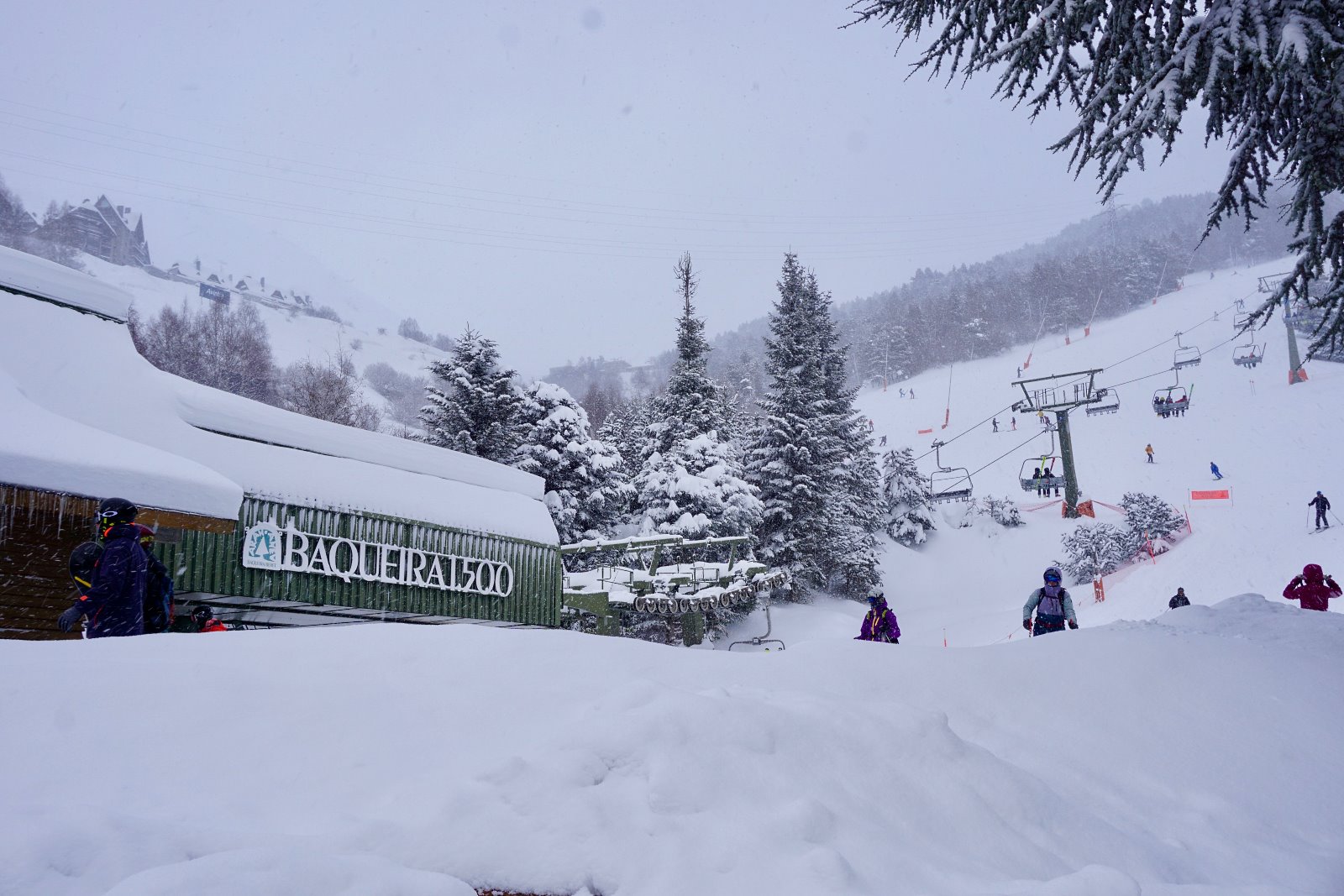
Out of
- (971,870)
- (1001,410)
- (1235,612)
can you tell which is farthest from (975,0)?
(1001,410)

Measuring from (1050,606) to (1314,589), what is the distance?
5648mm

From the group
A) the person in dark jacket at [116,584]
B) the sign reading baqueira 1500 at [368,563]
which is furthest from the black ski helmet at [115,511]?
the sign reading baqueira 1500 at [368,563]

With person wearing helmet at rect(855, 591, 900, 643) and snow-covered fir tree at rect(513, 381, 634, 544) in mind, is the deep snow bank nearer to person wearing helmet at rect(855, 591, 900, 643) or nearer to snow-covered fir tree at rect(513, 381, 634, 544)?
person wearing helmet at rect(855, 591, 900, 643)

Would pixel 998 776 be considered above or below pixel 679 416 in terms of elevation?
below

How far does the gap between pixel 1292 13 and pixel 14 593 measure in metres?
14.0

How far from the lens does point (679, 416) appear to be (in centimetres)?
2734

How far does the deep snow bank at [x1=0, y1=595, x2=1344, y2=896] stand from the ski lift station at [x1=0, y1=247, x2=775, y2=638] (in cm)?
379

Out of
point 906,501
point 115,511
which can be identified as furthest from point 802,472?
point 115,511

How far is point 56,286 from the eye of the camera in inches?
376

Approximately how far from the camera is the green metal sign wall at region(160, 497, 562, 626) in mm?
10102

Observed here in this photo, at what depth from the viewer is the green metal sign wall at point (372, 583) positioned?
33.1ft

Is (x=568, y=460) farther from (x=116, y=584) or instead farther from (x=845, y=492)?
(x=116, y=584)

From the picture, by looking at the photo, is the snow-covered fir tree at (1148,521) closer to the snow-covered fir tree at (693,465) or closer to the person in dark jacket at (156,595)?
the snow-covered fir tree at (693,465)

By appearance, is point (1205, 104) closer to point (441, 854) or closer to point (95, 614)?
point (441, 854)
